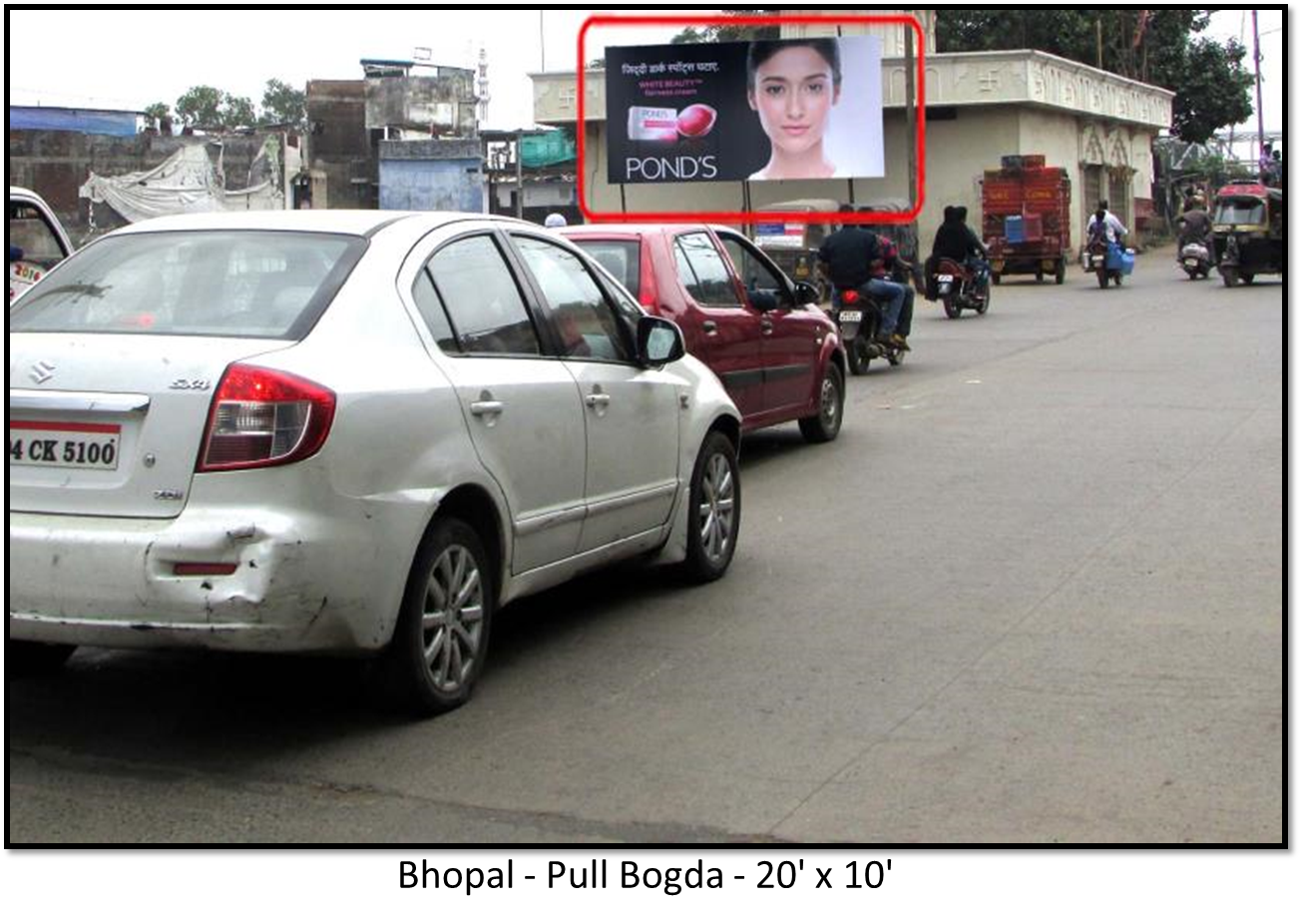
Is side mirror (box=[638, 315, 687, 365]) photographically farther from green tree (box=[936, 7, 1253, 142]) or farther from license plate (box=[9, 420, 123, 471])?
license plate (box=[9, 420, 123, 471])

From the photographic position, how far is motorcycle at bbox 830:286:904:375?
1664 cm

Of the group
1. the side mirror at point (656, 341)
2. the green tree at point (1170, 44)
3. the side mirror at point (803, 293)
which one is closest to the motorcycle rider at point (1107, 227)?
the side mirror at point (803, 293)

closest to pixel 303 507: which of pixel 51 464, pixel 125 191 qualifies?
pixel 51 464

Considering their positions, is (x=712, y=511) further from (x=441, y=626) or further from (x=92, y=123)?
(x=92, y=123)

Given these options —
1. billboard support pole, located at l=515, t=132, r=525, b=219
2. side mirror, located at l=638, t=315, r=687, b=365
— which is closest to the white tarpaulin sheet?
billboard support pole, located at l=515, t=132, r=525, b=219

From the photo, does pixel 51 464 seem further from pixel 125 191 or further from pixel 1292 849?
pixel 125 191

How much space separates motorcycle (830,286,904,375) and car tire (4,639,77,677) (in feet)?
36.8

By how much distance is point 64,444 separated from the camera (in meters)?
4.92

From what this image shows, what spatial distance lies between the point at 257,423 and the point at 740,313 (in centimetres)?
623

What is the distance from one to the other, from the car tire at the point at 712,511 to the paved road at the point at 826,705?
0.36ft

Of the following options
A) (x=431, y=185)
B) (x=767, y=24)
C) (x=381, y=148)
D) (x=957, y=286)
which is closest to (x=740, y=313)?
(x=767, y=24)

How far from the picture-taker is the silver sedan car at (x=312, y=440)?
191 inches

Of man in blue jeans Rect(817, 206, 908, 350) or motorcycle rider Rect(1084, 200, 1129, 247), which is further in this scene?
motorcycle rider Rect(1084, 200, 1129, 247)

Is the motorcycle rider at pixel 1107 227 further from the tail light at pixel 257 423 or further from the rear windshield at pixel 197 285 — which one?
the tail light at pixel 257 423
